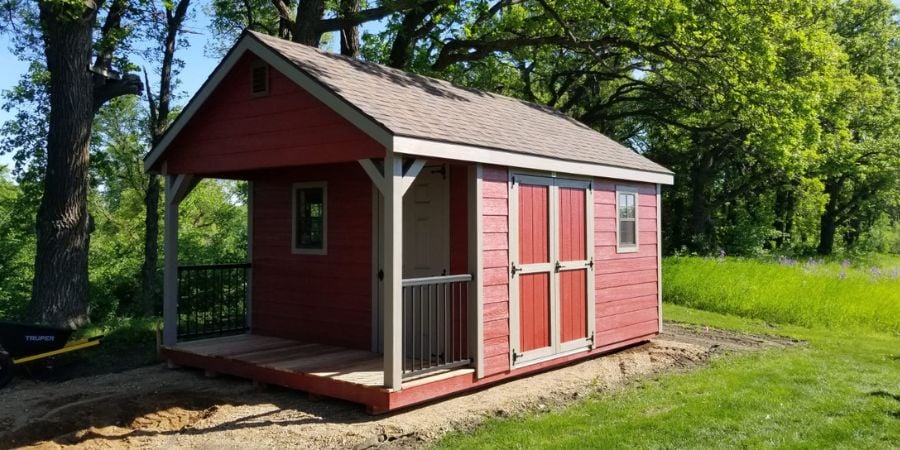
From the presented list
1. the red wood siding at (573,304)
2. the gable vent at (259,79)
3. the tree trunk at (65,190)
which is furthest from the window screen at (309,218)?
the tree trunk at (65,190)

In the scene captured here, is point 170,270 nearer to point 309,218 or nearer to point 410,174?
point 309,218

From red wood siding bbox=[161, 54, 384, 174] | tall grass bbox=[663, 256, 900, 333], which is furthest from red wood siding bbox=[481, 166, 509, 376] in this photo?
tall grass bbox=[663, 256, 900, 333]

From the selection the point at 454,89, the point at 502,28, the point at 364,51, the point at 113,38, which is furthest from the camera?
the point at 364,51

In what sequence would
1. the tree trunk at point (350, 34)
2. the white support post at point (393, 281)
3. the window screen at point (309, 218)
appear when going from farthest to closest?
the tree trunk at point (350, 34) → the window screen at point (309, 218) → the white support post at point (393, 281)

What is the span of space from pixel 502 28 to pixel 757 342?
966 cm

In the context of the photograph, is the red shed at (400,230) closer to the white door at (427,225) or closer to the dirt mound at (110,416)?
the white door at (427,225)

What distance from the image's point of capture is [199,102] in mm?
7746

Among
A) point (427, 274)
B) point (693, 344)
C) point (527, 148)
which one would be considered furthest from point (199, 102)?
point (693, 344)

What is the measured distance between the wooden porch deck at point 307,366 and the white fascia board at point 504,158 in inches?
83.5

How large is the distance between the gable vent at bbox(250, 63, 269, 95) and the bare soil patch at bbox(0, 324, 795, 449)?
3.24m

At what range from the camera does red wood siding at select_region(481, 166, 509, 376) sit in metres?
6.89

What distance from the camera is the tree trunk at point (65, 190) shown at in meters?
9.88

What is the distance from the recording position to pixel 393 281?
19.3 feet

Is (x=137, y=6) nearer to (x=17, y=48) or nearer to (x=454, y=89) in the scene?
(x=17, y=48)
